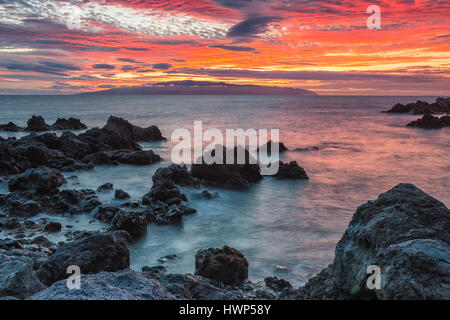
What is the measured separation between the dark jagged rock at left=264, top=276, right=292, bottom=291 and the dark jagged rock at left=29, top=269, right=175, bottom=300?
528cm

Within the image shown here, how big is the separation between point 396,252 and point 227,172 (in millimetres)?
15966

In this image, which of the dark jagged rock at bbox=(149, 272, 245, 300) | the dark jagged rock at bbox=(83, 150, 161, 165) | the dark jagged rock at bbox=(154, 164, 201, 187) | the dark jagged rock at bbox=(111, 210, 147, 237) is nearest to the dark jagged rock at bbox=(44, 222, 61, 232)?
the dark jagged rock at bbox=(111, 210, 147, 237)

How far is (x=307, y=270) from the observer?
10.3m

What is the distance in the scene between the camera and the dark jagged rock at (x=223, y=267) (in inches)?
332

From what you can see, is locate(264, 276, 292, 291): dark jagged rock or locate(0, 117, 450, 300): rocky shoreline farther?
locate(264, 276, 292, 291): dark jagged rock

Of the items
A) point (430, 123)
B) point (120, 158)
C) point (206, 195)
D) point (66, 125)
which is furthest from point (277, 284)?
point (430, 123)

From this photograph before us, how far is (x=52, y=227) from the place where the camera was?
1208 centimetres

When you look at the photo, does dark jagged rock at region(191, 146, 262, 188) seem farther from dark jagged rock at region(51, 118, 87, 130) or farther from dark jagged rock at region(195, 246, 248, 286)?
dark jagged rock at region(51, 118, 87, 130)

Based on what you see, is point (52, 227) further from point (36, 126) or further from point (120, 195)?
point (36, 126)

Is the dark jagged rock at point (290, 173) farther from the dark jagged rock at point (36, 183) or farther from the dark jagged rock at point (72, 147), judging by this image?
the dark jagged rock at point (72, 147)

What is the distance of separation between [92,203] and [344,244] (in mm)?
11792

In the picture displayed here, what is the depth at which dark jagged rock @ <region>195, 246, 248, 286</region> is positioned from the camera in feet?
27.7
